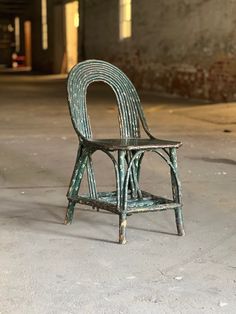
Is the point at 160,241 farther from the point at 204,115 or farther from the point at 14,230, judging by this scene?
the point at 204,115

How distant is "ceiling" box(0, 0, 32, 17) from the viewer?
89.3 feet

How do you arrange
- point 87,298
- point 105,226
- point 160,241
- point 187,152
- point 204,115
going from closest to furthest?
point 87,298
point 160,241
point 105,226
point 187,152
point 204,115

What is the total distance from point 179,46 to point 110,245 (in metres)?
9.53

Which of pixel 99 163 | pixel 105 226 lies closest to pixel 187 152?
pixel 99 163

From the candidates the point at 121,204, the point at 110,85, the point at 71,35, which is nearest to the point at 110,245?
the point at 121,204

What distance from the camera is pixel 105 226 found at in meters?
3.20

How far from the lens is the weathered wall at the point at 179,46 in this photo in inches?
406

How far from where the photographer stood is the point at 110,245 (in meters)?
2.86

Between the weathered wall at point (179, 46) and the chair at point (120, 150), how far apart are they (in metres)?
7.02

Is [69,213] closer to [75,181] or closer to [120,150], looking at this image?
[75,181]

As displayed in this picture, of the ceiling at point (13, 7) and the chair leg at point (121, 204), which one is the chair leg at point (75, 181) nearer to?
the chair leg at point (121, 204)

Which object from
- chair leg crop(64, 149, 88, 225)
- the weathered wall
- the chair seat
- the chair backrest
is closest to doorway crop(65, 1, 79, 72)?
the weathered wall

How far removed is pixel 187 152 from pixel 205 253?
2.89 meters

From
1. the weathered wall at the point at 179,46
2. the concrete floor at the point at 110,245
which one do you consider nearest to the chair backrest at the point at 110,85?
the concrete floor at the point at 110,245
